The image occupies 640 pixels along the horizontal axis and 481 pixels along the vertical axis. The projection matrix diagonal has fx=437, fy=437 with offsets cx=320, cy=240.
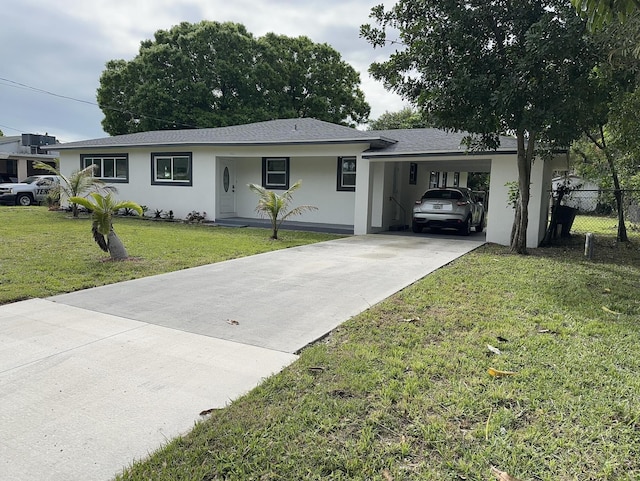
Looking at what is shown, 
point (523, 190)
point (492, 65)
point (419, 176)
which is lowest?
point (523, 190)

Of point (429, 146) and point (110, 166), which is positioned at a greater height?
point (429, 146)

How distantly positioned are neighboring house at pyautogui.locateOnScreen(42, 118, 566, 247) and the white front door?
0.04m

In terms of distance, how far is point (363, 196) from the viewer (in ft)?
44.2

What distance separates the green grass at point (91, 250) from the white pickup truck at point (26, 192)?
25.0 ft

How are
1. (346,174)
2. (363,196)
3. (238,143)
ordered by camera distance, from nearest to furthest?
1. (363,196)
2. (238,143)
3. (346,174)

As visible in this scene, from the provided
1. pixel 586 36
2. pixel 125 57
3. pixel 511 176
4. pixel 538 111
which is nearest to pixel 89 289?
pixel 538 111

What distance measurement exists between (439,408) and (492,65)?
25.4 feet

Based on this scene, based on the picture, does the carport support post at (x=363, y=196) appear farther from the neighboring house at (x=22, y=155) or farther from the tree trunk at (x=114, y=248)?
the neighboring house at (x=22, y=155)

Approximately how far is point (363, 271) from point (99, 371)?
16.3ft

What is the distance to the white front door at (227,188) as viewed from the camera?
16734 millimetres

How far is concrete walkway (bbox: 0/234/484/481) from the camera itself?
2.59 meters

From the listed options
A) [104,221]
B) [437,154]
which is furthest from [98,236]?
[437,154]

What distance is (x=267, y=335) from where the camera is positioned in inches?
174

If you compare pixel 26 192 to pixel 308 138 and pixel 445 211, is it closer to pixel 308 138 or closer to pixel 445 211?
pixel 308 138
